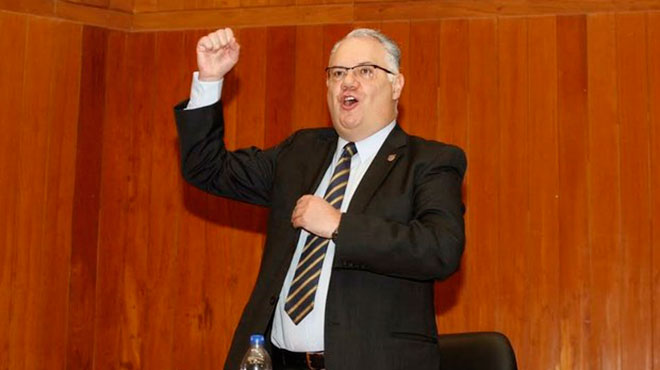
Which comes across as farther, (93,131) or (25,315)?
(93,131)

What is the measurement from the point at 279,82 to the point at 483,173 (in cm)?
119

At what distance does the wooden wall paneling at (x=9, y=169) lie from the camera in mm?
4453

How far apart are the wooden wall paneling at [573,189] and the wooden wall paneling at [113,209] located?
2302 mm

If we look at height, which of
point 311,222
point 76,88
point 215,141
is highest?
point 76,88

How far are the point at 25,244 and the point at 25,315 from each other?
14.1 inches

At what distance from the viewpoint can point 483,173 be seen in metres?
4.43

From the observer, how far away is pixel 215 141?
272cm

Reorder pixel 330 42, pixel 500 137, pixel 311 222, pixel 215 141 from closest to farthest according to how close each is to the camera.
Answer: pixel 311 222 → pixel 215 141 → pixel 500 137 → pixel 330 42

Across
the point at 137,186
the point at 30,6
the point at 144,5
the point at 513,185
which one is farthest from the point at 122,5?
the point at 513,185

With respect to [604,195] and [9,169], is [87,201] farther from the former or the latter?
[604,195]

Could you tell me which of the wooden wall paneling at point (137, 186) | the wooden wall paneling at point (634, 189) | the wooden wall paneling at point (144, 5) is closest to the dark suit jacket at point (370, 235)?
the wooden wall paneling at point (634, 189)

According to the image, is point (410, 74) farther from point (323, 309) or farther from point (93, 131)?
point (323, 309)

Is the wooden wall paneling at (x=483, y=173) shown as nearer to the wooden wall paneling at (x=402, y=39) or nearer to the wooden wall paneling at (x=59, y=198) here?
the wooden wall paneling at (x=402, y=39)

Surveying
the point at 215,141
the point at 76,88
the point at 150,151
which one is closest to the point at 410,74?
the point at 150,151
